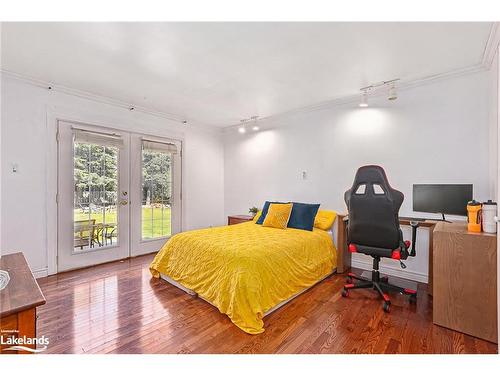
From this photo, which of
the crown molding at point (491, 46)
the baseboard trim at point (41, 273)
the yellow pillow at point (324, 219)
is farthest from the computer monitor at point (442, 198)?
the baseboard trim at point (41, 273)

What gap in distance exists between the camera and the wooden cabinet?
182 cm

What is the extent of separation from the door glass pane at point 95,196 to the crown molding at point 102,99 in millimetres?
669

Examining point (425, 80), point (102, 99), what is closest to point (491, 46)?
point (425, 80)

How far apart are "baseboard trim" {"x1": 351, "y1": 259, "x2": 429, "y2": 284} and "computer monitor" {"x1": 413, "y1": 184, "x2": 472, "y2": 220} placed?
84cm

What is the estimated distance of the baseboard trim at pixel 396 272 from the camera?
3024 mm

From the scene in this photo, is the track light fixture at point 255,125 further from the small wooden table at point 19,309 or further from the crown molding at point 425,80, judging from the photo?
the small wooden table at point 19,309

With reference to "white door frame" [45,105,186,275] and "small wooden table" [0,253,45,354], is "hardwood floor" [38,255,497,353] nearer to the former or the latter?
"white door frame" [45,105,186,275]

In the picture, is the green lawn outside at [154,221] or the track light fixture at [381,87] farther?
the green lawn outside at [154,221]

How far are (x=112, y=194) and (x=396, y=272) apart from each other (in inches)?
166

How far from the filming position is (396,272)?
322cm

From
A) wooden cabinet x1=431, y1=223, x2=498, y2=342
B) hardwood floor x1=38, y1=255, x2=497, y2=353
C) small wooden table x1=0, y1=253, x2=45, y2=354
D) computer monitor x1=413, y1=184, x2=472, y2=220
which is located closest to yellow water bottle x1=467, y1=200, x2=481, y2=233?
wooden cabinet x1=431, y1=223, x2=498, y2=342

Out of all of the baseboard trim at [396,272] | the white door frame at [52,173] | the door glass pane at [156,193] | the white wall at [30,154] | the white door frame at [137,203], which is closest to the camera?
the white wall at [30,154]
